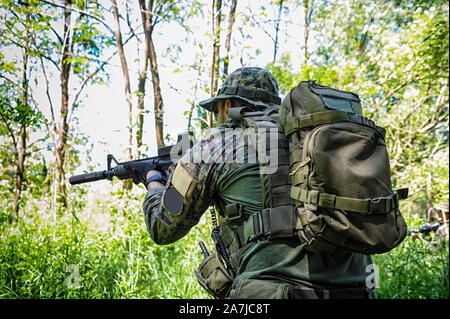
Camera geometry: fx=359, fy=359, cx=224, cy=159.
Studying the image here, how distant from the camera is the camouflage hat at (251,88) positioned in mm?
2102

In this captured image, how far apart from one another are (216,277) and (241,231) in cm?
30

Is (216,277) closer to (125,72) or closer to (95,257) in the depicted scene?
(95,257)

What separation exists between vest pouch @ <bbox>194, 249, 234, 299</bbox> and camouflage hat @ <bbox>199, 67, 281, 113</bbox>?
0.89m

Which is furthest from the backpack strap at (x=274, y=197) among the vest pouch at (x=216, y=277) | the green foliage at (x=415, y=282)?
the green foliage at (x=415, y=282)

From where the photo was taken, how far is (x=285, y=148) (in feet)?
5.38

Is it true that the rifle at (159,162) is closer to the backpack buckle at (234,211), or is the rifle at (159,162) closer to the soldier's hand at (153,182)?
the soldier's hand at (153,182)

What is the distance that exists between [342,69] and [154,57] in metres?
4.40

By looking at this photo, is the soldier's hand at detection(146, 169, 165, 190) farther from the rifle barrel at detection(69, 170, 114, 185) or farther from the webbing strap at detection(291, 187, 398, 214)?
the webbing strap at detection(291, 187, 398, 214)

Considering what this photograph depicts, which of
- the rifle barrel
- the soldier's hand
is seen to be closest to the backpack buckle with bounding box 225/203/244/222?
the soldier's hand

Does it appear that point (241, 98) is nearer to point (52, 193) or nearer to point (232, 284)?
point (232, 284)

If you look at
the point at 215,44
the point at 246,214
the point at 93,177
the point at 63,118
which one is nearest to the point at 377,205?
the point at 246,214

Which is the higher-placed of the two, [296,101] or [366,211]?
[296,101]
